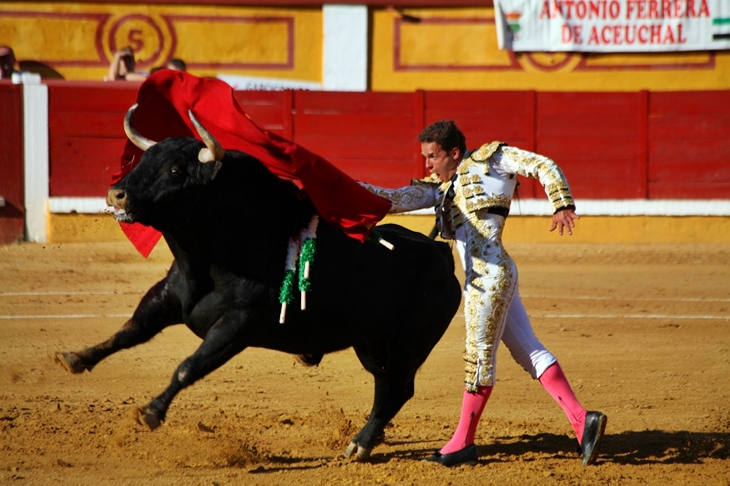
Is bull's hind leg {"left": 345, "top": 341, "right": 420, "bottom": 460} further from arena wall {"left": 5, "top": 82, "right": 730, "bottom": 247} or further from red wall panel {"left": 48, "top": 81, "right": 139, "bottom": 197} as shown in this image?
red wall panel {"left": 48, "top": 81, "right": 139, "bottom": 197}

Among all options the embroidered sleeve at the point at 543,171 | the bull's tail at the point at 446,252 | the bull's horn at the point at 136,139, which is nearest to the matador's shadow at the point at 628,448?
the bull's tail at the point at 446,252

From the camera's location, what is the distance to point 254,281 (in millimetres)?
3461

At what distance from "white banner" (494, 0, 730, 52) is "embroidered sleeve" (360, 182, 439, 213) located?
25.8 ft

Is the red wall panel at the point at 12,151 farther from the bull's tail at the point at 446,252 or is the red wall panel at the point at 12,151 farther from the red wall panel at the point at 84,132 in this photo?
the bull's tail at the point at 446,252

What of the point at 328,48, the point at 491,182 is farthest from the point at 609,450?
the point at 328,48

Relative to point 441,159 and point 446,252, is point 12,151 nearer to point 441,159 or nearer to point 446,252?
point 446,252

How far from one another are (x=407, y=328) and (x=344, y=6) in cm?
807

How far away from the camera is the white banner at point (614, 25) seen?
37.0 ft

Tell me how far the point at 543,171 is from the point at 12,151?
7.78 metres

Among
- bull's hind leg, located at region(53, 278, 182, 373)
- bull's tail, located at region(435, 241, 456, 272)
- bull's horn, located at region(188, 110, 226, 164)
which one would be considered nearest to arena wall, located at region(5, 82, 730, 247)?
bull's tail, located at region(435, 241, 456, 272)

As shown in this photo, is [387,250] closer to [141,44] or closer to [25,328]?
[25,328]

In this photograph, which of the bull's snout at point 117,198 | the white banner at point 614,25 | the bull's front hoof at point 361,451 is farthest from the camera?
the white banner at point 614,25

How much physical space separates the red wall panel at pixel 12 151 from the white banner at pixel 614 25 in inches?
206

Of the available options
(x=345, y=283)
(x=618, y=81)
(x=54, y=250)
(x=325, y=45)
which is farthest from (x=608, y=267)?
(x=345, y=283)
